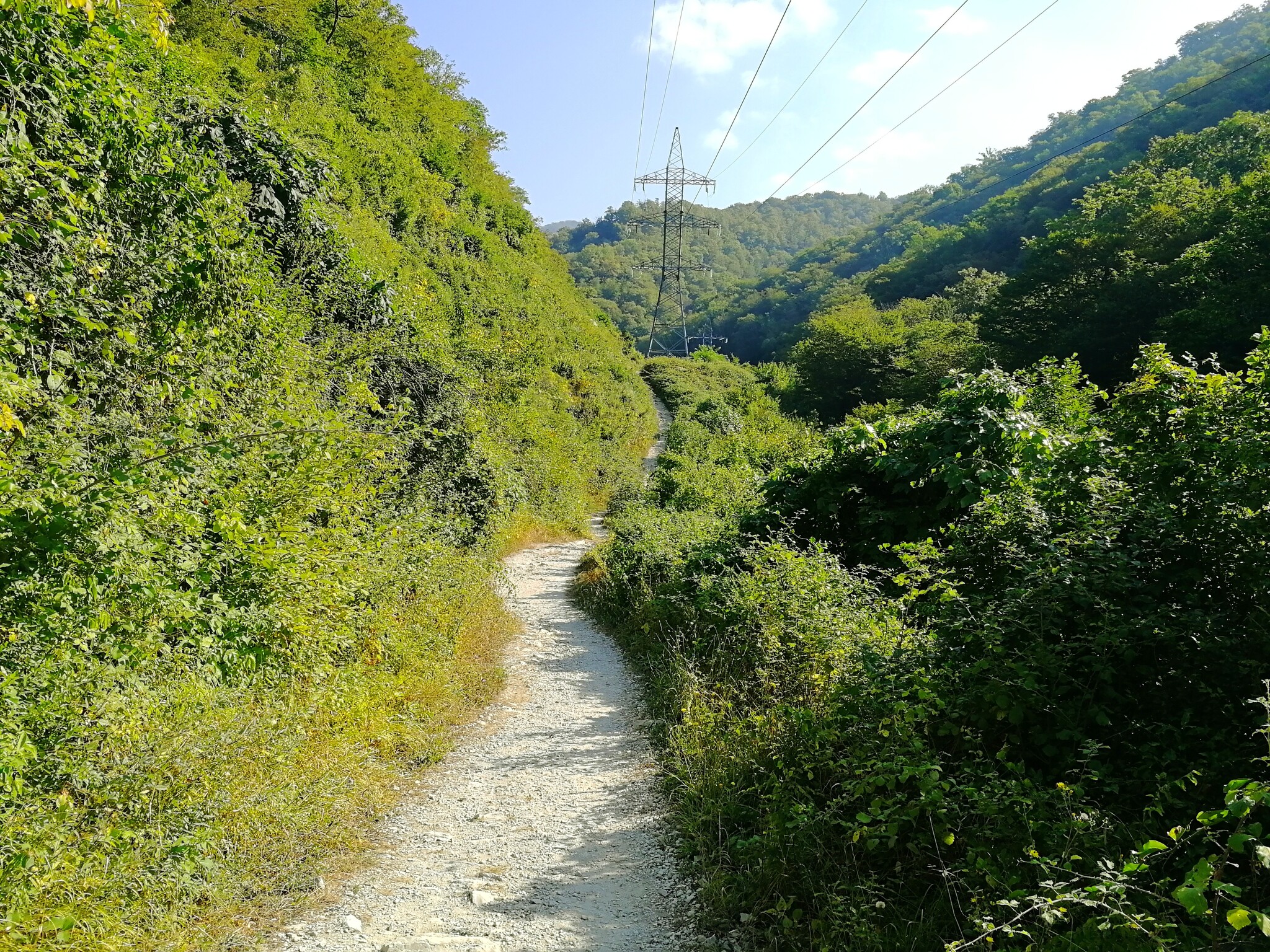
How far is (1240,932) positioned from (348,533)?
6581mm

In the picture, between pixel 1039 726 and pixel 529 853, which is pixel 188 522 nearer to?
pixel 529 853

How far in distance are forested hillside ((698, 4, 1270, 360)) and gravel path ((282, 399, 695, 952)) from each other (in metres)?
24.4

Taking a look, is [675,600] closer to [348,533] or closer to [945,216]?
[348,533]

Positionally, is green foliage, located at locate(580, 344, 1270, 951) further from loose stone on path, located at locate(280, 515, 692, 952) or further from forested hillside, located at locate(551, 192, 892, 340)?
forested hillside, located at locate(551, 192, 892, 340)

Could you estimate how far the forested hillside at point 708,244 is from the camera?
93750 mm

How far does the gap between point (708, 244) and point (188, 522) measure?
463 feet

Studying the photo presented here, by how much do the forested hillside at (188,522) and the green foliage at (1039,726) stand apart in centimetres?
295

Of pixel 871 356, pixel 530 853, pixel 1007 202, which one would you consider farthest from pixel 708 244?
pixel 530 853

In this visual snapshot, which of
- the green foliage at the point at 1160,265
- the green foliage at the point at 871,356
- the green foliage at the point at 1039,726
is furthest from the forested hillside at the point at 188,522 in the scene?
the green foliage at the point at 871,356

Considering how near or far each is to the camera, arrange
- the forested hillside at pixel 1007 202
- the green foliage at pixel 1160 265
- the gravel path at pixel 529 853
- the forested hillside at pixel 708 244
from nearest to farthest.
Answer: the gravel path at pixel 529 853
the green foliage at pixel 1160 265
the forested hillside at pixel 1007 202
the forested hillside at pixel 708 244

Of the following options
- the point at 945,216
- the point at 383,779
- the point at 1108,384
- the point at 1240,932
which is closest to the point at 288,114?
the point at 383,779

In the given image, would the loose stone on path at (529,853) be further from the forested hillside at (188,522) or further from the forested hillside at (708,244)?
the forested hillside at (708,244)

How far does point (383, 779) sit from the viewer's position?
5570mm

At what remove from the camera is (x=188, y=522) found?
4160mm
